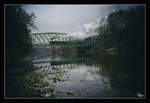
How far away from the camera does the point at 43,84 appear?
297 cm

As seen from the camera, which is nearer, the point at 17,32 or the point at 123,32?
the point at 17,32

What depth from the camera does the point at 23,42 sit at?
3.82 m

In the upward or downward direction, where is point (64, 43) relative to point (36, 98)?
upward

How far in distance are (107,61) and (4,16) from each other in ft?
13.9

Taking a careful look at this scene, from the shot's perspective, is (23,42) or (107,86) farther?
(23,42)

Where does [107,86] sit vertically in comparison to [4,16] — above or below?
below

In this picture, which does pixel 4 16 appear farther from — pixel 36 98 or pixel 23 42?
pixel 36 98
